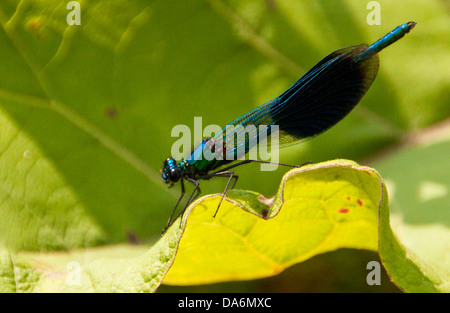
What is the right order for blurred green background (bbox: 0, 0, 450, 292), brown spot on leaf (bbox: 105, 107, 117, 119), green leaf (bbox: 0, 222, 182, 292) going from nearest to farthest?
green leaf (bbox: 0, 222, 182, 292) < blurred green background (bbox: 0, 0, 450, 292) < brown spot on leaf (bbox: 105, 107, 117, 119)

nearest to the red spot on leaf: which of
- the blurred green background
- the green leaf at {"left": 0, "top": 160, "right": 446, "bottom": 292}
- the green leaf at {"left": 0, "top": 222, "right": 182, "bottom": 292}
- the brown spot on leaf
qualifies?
the green leaf at {"left": 0, "top": 160, "right": 446, "bottom": 292}

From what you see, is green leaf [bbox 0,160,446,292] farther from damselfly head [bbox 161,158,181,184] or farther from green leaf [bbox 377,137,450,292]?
damselfly head [bbox 161,158,181,184]

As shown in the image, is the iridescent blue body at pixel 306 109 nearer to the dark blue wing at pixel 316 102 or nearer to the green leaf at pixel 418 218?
the dark blue wing at pixel 316 102

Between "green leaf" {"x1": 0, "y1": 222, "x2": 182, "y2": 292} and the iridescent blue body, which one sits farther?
the iridescent blue body

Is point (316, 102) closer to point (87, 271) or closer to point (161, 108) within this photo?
point (161, 108)

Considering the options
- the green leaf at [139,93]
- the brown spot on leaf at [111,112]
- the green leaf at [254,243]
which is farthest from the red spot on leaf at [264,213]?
the brown spot on leaf at [111,112]
